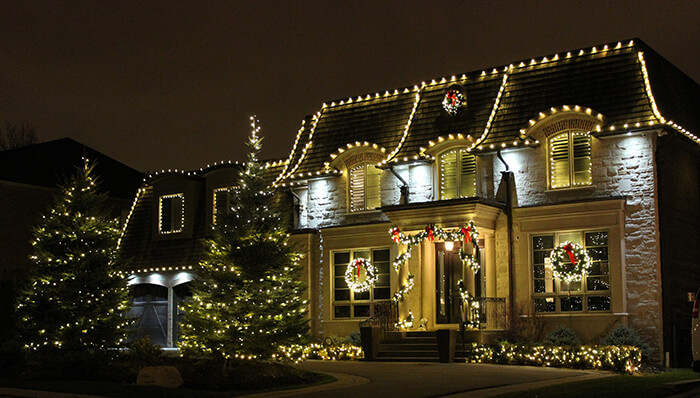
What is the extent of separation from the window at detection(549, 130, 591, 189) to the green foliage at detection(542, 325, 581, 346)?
3.81 m

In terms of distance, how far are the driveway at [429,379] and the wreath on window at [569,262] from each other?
3.01 m

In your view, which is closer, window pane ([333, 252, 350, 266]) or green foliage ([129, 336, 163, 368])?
green foliage ([129, 336, 163, 368])

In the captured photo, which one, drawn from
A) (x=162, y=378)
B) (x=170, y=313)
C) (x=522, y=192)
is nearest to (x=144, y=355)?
(x=162, y=378)

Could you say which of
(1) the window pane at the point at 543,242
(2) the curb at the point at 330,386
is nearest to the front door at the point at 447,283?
(1) the window pane at the point at 543,242

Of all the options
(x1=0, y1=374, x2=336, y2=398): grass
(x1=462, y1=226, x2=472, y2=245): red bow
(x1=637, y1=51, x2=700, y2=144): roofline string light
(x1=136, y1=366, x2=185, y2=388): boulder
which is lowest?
(x1=0, y1=374, x2=336, y2=398): grass

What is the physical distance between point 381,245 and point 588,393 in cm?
1201

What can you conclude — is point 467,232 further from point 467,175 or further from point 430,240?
point 467,175

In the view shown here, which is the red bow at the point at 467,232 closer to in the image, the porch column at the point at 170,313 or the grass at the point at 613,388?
the grass at the point at 613,388

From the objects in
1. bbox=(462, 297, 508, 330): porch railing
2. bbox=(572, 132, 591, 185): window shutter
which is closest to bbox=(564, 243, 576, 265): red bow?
bbox=(572, 132, 591, 185): window shutter

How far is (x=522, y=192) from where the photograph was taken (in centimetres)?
2341

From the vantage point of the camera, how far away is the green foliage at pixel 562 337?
21062mm

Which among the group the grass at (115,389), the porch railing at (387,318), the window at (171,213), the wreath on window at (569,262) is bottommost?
the grass at (115,389)

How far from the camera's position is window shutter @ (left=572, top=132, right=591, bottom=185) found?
73.7 feet

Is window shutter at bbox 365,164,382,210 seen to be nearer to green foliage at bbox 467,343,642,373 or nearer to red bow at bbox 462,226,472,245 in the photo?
red bow at bbox 462,226,472,245
